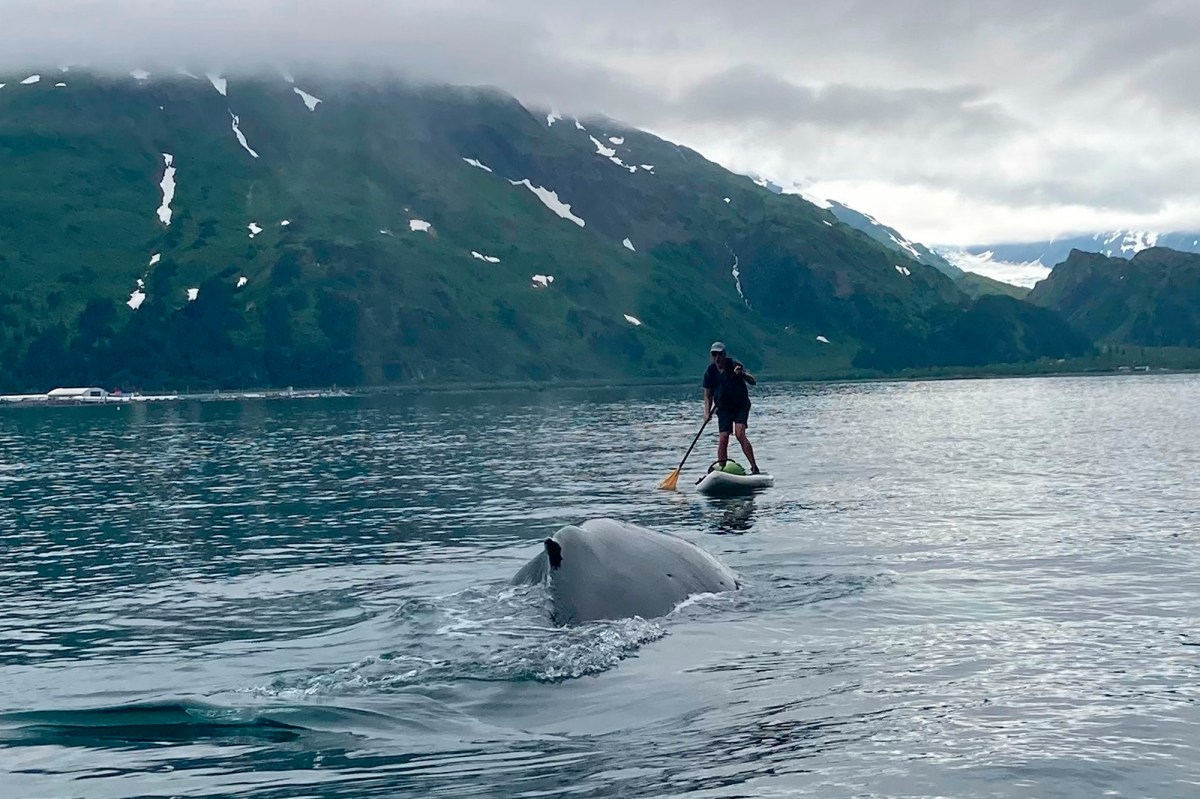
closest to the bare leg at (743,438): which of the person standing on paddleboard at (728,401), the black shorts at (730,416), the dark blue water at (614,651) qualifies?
the person standing on paddleboard at (728,401)

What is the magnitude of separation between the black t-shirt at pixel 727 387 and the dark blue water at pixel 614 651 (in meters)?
3.12

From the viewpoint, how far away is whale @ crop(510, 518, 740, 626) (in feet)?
55.3

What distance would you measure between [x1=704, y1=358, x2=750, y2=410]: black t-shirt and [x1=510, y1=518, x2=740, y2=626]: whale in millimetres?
17827

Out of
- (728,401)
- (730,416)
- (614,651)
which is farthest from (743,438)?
(614,651)

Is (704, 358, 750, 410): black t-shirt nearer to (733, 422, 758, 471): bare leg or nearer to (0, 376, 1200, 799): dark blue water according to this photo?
(733, 422, 758, 471): bare leg

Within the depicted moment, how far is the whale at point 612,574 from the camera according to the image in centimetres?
1686

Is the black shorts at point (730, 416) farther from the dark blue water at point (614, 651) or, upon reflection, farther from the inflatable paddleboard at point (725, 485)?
the dark blue water at point (614, 651)

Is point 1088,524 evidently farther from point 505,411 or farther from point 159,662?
point 505,411

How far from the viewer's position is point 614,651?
1532 centimetres

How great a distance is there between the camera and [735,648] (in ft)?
51.6

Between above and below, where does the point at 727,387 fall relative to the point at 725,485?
above

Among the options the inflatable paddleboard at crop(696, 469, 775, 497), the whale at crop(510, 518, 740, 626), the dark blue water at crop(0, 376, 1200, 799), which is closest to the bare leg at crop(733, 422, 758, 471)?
the inflatable paddleboard at crop(696, 469, 775, 497)

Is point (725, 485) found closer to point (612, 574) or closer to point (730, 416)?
point (730, 416)

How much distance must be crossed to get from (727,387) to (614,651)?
22223 mm
